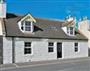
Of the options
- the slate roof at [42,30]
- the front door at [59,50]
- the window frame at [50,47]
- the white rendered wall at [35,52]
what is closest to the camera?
the white rendered wall at [35,52]

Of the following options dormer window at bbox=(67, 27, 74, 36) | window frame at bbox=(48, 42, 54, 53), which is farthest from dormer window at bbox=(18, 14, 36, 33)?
dormer window at bbox=(67, 27, 74, 36)

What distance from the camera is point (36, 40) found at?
22.0m

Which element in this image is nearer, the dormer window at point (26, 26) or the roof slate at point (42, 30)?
the roof slate at point (42, 30)

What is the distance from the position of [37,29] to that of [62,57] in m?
5.06

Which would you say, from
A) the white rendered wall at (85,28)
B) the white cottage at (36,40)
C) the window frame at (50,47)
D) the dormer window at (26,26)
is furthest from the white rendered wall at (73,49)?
the dormer window at (26,26)

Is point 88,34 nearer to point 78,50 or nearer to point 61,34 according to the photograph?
point 78,50

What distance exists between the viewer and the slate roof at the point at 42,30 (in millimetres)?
21116

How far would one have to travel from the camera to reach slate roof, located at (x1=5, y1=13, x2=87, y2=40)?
21116 mm

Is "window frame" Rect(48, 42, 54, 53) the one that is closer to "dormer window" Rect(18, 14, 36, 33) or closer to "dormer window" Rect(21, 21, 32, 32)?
"dormer window" Rect(18, 14, 36, 33)

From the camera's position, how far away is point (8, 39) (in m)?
19.8

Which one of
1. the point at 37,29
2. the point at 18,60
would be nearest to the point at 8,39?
the point at 18,60

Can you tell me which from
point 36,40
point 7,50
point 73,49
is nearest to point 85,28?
point 73,49

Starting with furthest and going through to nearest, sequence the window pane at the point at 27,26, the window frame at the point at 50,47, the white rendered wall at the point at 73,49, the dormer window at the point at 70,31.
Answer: the dormer window at the point at 70,31, the white rendered wall at the point at 73,49, the window frame at the point at 50,47, the window pane at the point at 27,26

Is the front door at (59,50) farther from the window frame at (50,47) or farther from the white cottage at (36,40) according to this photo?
the window frame at (50,47)
